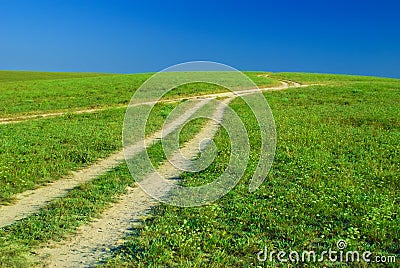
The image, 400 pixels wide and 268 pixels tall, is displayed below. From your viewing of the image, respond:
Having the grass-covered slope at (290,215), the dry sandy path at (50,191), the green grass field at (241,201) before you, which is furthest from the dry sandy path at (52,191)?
the grass-covered slope at (290,215)

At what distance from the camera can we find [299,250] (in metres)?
7.62

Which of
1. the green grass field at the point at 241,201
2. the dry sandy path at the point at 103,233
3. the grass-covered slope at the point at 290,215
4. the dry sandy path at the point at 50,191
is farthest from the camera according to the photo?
the dry sandy path at the point at 50,191

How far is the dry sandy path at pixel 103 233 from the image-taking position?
7.39m

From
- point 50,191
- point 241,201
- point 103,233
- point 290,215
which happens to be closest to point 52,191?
point 50,191

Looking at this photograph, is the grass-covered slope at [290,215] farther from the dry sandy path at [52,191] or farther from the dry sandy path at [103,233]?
the dry sandy path at [52,191]

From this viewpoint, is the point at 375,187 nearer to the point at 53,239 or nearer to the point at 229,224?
the point at 229,224

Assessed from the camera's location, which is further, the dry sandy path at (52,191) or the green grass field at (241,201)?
the dry sandy path at (52,191)

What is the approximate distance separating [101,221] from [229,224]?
3.10 m

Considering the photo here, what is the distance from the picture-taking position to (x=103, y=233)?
27.9ft

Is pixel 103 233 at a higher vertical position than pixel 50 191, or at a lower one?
lower

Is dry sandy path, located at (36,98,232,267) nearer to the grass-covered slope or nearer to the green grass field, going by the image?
the green grass field

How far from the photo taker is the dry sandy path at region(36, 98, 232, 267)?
24.2ft

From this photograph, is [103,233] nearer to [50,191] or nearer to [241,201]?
[241,201]

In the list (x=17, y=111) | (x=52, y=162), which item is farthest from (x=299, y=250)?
(x=17, y=111)
